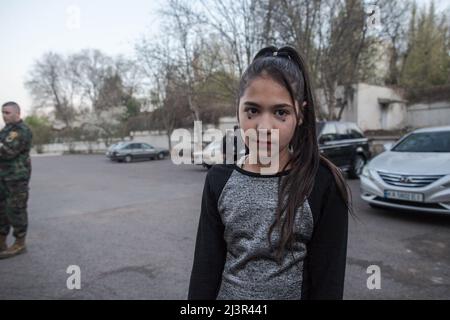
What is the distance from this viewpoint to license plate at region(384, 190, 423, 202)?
4992 mm

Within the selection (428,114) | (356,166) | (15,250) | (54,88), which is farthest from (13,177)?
(54,88)

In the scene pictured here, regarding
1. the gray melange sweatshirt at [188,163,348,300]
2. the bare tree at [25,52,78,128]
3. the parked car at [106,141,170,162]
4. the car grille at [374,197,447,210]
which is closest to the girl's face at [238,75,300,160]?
the gray melange sweatshirt at [188,163,348,300]

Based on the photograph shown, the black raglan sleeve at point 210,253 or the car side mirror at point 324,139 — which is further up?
the car side mirror at point 324,139

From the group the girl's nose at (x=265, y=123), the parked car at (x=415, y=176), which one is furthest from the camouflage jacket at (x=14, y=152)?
the parked car at (x=415, y=176)

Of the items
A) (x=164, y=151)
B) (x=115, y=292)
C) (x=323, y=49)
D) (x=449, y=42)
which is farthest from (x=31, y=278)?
(x=449, y=42)

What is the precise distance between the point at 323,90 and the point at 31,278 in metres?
14.3

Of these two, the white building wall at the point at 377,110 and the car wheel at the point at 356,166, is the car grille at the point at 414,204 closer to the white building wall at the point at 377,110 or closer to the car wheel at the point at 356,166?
the car wheel at the point at 356,166

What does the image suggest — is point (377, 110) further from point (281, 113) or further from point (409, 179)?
point (281, 113)

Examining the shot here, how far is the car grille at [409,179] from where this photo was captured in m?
4.97

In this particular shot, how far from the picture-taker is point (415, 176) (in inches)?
200

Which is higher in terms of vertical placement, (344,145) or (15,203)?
(344,145)

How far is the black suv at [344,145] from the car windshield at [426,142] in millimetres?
2327

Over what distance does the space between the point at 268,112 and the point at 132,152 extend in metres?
23.1
